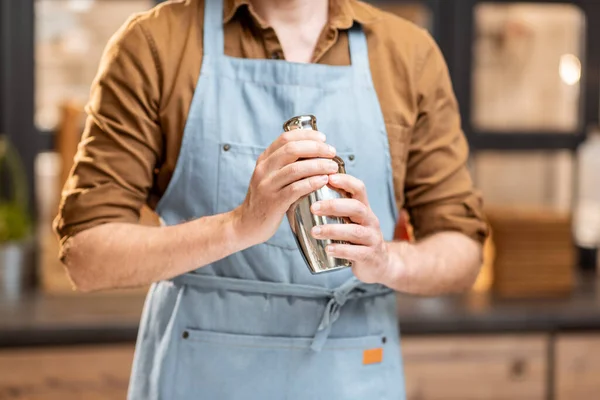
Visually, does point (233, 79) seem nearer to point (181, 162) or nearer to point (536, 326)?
point (181, 162)

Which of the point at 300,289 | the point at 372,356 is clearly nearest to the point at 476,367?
the point at 372,356

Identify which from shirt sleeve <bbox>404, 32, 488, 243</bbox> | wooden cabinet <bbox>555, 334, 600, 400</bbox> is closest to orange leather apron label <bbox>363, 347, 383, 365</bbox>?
shirt sleeve <bbox>404, 32, 488, 243</bbox>

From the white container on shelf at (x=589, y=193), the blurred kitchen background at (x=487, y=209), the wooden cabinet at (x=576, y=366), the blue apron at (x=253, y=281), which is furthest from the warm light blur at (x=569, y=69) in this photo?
the blue apron at (x=253, y=281)

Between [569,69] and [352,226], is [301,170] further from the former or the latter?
[569,69]

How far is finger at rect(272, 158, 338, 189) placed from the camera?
110 centimetres

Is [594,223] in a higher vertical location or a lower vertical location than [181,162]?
lower

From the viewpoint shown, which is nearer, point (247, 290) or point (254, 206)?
point (254, 206)

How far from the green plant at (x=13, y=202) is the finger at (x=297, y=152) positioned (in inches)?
70.7

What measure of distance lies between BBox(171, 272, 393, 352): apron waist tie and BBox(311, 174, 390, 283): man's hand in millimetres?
176

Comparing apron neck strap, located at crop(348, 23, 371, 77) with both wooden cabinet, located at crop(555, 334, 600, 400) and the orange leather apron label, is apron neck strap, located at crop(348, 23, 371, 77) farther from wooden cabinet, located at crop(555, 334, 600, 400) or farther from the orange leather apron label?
wooden cabinet, located at crop(555, 334, 600, 400)

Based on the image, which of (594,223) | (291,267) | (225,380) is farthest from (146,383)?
(594,223)

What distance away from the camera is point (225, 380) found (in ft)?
4.43

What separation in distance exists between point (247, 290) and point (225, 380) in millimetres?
132

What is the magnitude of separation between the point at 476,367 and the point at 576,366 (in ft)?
0.93
